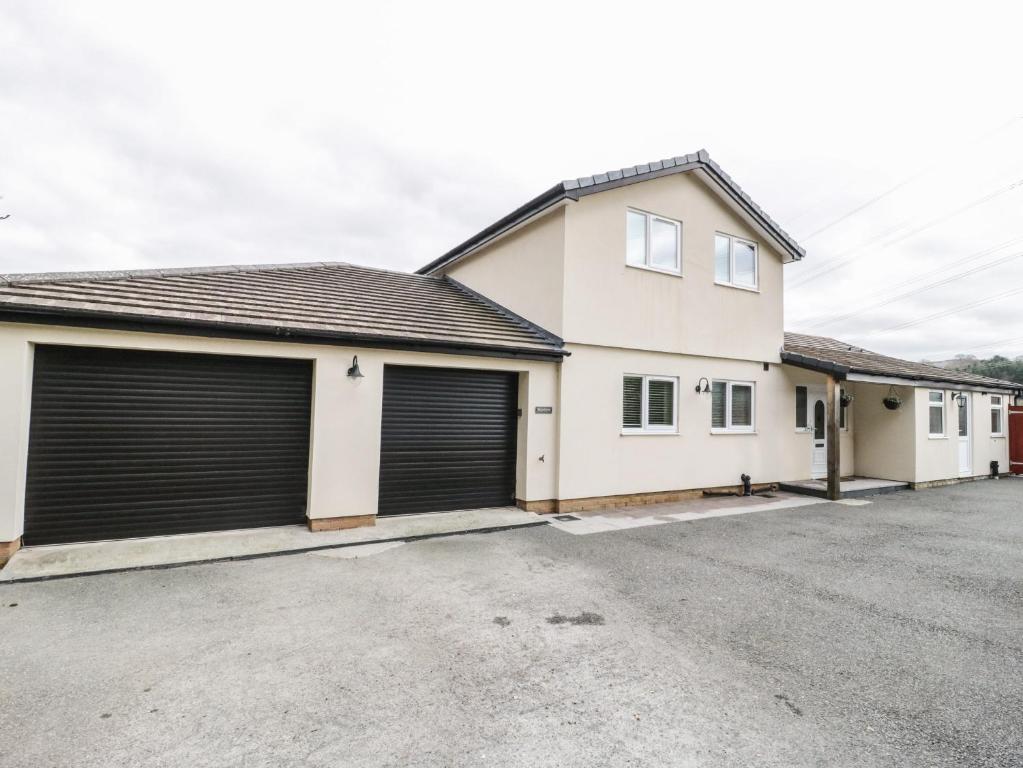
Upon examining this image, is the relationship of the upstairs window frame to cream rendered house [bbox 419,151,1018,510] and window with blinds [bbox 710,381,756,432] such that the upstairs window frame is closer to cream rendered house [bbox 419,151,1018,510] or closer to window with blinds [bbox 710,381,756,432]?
cream rendered house [bbox 419,151,1018,510]

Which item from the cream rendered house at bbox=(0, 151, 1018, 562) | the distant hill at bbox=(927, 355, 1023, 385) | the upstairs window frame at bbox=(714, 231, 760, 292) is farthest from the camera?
the distant hill at bbox=(927, 355, 1023, 385)

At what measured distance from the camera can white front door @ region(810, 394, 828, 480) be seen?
485 inches

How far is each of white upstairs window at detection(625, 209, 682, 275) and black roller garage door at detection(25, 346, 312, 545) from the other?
6.69m

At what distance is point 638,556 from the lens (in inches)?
238

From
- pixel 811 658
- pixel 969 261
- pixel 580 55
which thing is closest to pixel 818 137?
pixel 580 55

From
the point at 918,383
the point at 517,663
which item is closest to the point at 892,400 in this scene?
the point at 918,383

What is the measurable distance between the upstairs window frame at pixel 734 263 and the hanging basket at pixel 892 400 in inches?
214

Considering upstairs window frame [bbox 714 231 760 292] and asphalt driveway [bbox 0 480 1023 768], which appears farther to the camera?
upstairs window frame [bbox 714 231 760 292]

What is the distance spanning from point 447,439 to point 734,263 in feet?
26.2

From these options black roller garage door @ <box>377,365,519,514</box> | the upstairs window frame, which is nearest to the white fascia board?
the upstairs window frame

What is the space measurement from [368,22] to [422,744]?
11.3m

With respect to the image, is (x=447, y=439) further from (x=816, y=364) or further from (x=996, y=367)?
(x=996, y=367)

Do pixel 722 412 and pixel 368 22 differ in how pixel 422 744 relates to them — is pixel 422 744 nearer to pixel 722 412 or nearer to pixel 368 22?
pixel 722 412

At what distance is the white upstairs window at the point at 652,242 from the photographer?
30.9ft
